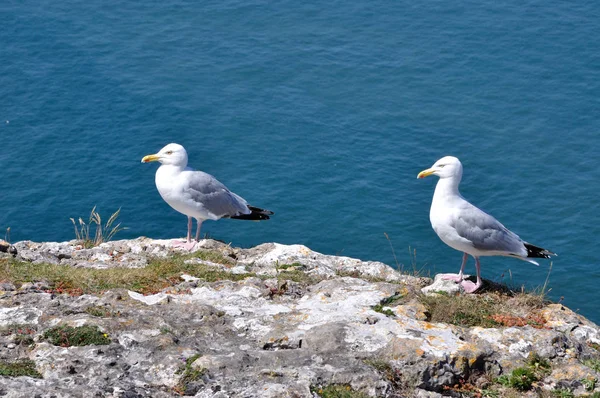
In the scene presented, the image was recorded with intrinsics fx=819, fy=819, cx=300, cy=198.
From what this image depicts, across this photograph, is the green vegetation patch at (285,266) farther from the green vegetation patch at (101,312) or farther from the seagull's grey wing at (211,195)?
the green vegetation patch at (101,312)

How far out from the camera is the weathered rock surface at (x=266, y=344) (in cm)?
923

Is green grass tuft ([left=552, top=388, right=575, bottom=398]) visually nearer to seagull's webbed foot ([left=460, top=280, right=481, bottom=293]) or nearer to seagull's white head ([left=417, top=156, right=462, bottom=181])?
seagull's webbed foot ([left=460, top=280, right=481, bottom=293])

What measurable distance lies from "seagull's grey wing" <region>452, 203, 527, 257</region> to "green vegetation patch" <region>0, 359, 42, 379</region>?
26.1 ft

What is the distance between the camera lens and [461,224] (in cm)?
1452

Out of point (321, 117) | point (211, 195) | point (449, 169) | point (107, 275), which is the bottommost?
point (321, 117)

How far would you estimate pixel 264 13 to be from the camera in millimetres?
45969

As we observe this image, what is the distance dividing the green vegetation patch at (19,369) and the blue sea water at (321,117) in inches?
782

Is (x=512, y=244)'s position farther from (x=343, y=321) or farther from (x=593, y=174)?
(x=593, y=174)

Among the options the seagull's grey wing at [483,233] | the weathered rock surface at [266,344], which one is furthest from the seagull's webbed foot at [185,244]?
the seagull's grey wing at [483,233]

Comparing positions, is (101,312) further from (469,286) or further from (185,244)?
(469,286)

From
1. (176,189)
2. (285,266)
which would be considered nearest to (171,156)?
(176,189)

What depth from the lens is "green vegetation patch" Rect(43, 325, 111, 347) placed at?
989 centimetres

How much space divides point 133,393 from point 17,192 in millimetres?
26324

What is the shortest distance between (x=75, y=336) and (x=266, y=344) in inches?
92.3
